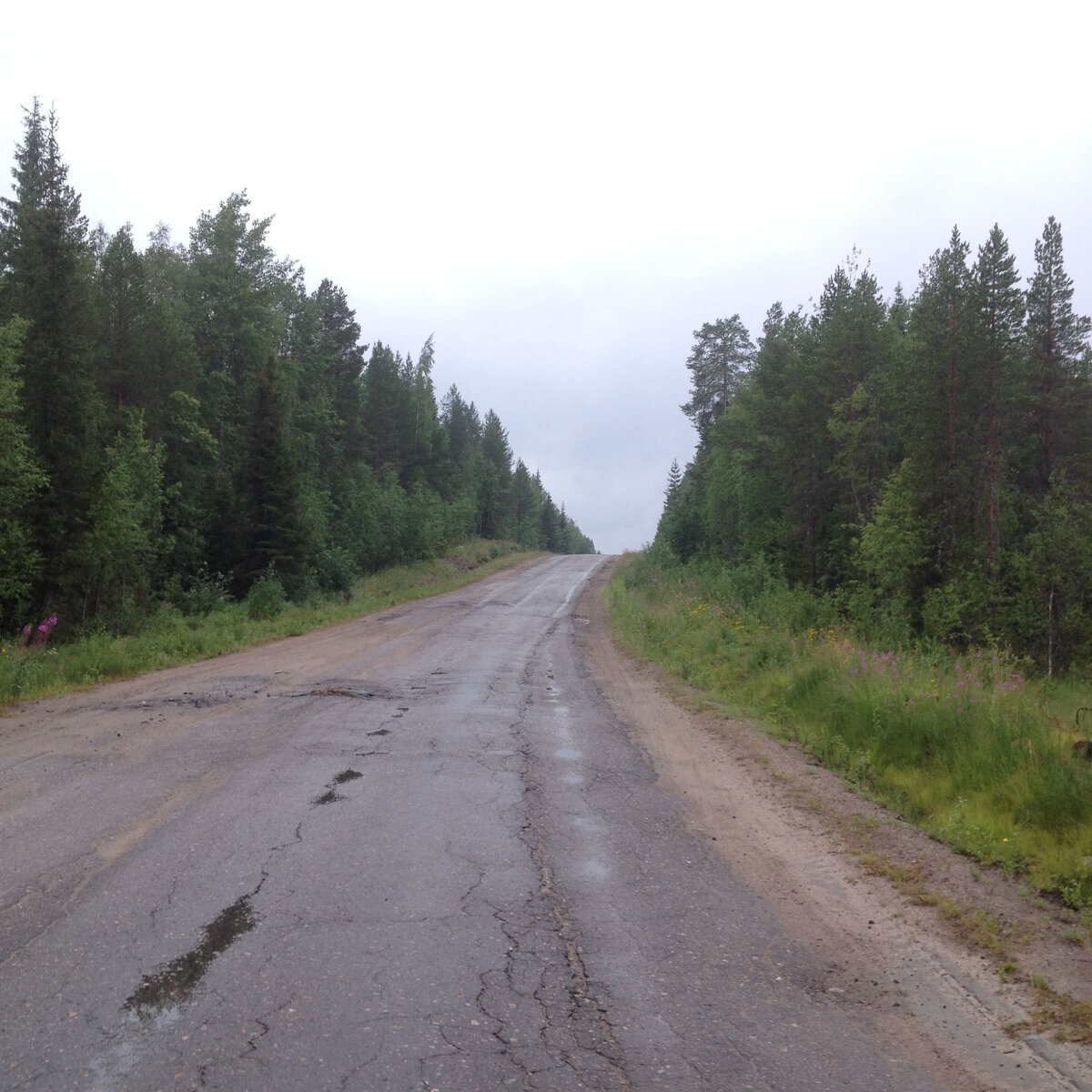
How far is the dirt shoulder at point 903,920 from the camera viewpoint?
3428 millimetres

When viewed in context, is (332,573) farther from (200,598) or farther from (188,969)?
(188,969)

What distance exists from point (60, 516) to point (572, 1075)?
18814 mm

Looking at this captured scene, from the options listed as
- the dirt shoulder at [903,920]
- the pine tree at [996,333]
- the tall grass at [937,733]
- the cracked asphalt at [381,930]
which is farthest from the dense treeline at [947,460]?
the cracked asphalt at [381,930]

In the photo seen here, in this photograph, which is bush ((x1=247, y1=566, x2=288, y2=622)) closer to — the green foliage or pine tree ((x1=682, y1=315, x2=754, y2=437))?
the green foliage

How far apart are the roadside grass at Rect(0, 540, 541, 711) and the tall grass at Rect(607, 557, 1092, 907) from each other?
9.26m

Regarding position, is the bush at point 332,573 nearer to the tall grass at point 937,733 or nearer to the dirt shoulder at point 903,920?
the tall grass at point 937,733

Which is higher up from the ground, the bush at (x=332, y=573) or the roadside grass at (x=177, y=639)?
the bush at (x=332, y=573)

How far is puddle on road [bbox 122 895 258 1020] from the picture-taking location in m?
3.46

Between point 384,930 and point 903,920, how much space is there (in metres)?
2.90

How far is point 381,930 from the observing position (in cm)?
423

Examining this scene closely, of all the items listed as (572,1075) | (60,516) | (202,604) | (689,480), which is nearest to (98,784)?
(572,1075)

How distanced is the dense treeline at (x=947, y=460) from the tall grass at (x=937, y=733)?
703 centimetres

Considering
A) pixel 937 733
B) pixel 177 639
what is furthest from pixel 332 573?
pixel 937 733

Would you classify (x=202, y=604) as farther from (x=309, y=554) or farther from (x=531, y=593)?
(x=531, y=593)
